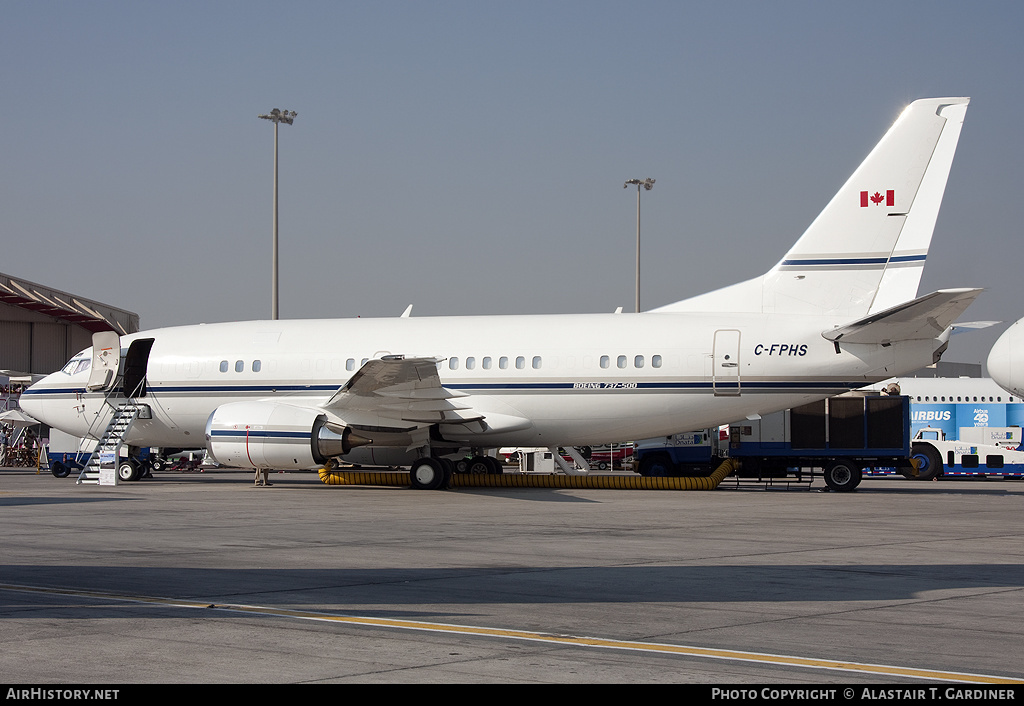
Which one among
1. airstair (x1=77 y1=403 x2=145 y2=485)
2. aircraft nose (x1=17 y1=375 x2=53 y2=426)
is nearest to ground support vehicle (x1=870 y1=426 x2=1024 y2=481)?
airstair (x1=77 y1=403 x2=145 y2=485)

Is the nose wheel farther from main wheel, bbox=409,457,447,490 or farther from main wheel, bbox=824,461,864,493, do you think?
main wheel, bbox=824,461,864,493

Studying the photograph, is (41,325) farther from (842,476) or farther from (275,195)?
(842,476)

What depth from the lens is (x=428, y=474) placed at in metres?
24.3

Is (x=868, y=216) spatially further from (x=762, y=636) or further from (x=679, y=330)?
(x=762, y=636)

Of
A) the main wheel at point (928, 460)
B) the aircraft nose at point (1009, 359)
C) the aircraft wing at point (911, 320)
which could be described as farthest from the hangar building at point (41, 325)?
the aircraft nose at point (1009, 359)

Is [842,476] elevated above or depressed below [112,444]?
below

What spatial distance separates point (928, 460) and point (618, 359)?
1727cm

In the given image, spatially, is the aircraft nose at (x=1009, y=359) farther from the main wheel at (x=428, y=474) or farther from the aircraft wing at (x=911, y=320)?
the main wheel at (x=428, y=474)

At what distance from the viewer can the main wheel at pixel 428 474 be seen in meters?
24.2

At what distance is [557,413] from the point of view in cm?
2406

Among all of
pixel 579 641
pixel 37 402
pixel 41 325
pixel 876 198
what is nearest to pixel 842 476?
pixel 876 198

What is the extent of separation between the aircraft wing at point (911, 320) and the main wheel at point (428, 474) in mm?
8995

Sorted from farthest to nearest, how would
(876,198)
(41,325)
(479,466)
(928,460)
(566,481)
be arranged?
(41,325), (928,460), (479,466), (566,481), (876,198)
